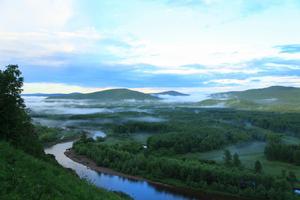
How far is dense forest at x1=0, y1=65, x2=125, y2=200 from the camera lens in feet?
39.9

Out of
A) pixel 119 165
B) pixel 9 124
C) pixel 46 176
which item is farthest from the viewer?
pixel 119 165

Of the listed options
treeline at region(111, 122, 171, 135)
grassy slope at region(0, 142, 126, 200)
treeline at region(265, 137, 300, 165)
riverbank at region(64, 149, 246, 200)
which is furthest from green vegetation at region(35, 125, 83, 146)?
grassy slope at region(0, 142, 126, 200)

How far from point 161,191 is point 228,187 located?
37.5ft

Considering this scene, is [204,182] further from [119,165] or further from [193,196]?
[119,165]

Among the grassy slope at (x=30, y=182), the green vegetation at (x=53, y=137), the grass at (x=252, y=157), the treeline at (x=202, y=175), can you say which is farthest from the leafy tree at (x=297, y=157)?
the grassy slope at (x=30, y=182)

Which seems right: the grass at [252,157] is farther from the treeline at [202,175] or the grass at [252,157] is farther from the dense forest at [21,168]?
the dense forest at [21,168]

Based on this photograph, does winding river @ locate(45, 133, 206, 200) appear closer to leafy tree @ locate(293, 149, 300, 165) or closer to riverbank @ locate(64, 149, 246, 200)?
riverbank @ locate(64, 149, 246, 200)

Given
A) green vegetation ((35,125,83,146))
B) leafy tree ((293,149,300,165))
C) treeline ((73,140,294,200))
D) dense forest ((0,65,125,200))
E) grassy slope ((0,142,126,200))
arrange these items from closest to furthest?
grassy slope ((0,142,126,200)) < dense forest ((0,65,125,200)) < treeline ((73,140,294,200)) < leafy tree ((293,149,300,165)) < green vegetation ((35,125,83,146))

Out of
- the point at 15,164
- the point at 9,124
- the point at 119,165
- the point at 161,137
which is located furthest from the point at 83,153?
the point at 15,164

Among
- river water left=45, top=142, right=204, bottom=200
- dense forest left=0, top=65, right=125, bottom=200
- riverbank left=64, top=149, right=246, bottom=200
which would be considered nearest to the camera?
dense forest left=0, top=65, right=125, bottom=200

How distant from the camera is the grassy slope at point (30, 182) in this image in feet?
38.4

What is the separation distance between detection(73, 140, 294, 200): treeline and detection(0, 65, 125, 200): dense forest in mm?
44183

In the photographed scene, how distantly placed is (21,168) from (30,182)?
166 centimetres

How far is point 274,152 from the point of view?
9231 cm
